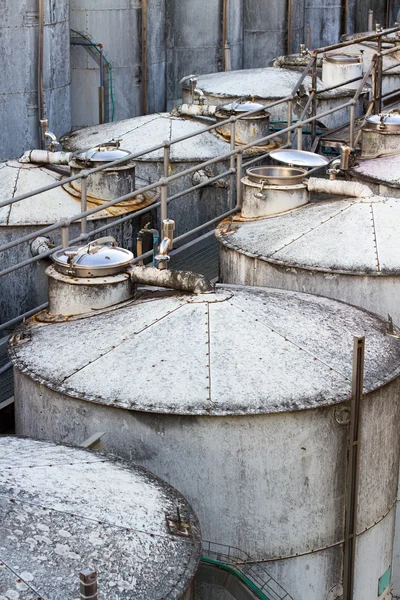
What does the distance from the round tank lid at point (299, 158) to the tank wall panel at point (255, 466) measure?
17.4ft

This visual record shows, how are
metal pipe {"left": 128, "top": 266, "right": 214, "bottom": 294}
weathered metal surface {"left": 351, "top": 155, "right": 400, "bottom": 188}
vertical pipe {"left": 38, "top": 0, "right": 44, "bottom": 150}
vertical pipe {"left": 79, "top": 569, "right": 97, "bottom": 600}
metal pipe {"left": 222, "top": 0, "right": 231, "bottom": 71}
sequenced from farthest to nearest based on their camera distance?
metal pipe {"left": 222, "top": 0, "right": 231, "bottom": 71} < vertical pipe {"left": 38, "top": 0, "right": 44, "bottom": 150} < weathered metal surface {"left": 351, "top": 155, "right": 400, "bottom": 188} < metal pipe {"left": 128, "top": 266, "right": 214, "bottom": 294} < vertical pipe {"left": 79, "top": 569, "right": 97, "bottom": 600}

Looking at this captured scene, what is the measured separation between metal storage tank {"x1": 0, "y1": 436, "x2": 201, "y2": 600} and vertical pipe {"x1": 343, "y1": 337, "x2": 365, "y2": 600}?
1931 mm

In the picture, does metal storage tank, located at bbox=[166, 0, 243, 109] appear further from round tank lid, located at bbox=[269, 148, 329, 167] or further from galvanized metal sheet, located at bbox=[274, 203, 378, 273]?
galvanized metal sheet, located at bbox=[274, 203, 378, 273]

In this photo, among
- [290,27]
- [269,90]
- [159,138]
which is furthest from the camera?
[290,27]

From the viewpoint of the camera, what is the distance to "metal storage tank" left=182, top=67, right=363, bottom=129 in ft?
A: 73.1

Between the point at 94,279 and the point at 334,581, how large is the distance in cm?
352

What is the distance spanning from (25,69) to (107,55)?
4072 millimetres

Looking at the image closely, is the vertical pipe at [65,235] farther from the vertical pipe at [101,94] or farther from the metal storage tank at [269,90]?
the vertical pipe at [101,94]

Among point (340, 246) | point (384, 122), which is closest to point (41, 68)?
point (384, 122)

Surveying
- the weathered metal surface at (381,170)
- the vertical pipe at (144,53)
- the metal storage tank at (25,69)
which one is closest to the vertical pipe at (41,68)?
the metal storage tank at (25,69)

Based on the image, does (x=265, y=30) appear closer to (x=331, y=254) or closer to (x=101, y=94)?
(x=101, y=94)

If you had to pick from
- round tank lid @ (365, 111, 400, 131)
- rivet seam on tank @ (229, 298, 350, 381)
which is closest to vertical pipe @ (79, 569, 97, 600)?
rivet seam on tank @ (229, 298, 350, 381)

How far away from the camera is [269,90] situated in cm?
2261

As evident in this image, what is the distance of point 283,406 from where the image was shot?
9000 mm
